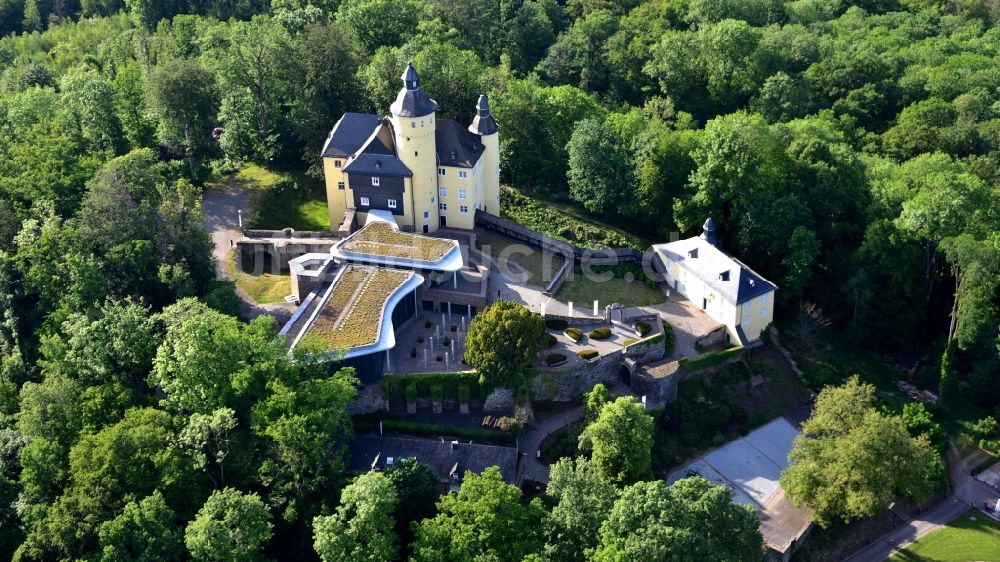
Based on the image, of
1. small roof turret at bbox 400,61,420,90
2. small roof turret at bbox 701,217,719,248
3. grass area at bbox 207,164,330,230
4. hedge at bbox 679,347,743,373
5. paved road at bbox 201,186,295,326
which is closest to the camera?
hedge at bbox 679,347,743,373

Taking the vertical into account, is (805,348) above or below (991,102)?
below

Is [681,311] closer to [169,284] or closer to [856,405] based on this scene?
[856,405]

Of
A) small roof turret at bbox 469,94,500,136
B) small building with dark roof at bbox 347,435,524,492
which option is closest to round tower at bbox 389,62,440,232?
small roof turret at bbox 469,94,500,136

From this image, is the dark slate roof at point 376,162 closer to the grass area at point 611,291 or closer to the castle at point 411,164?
the castle at point 411,164

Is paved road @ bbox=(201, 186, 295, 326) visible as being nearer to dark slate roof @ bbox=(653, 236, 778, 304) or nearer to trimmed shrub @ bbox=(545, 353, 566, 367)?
trimmed shrub @ bbox=(545, 353, 566, 367)

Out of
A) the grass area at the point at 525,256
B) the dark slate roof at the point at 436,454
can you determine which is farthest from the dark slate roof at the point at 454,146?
the dark slate roof at the point at 436,454

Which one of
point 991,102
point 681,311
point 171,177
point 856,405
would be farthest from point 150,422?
point 991,102
